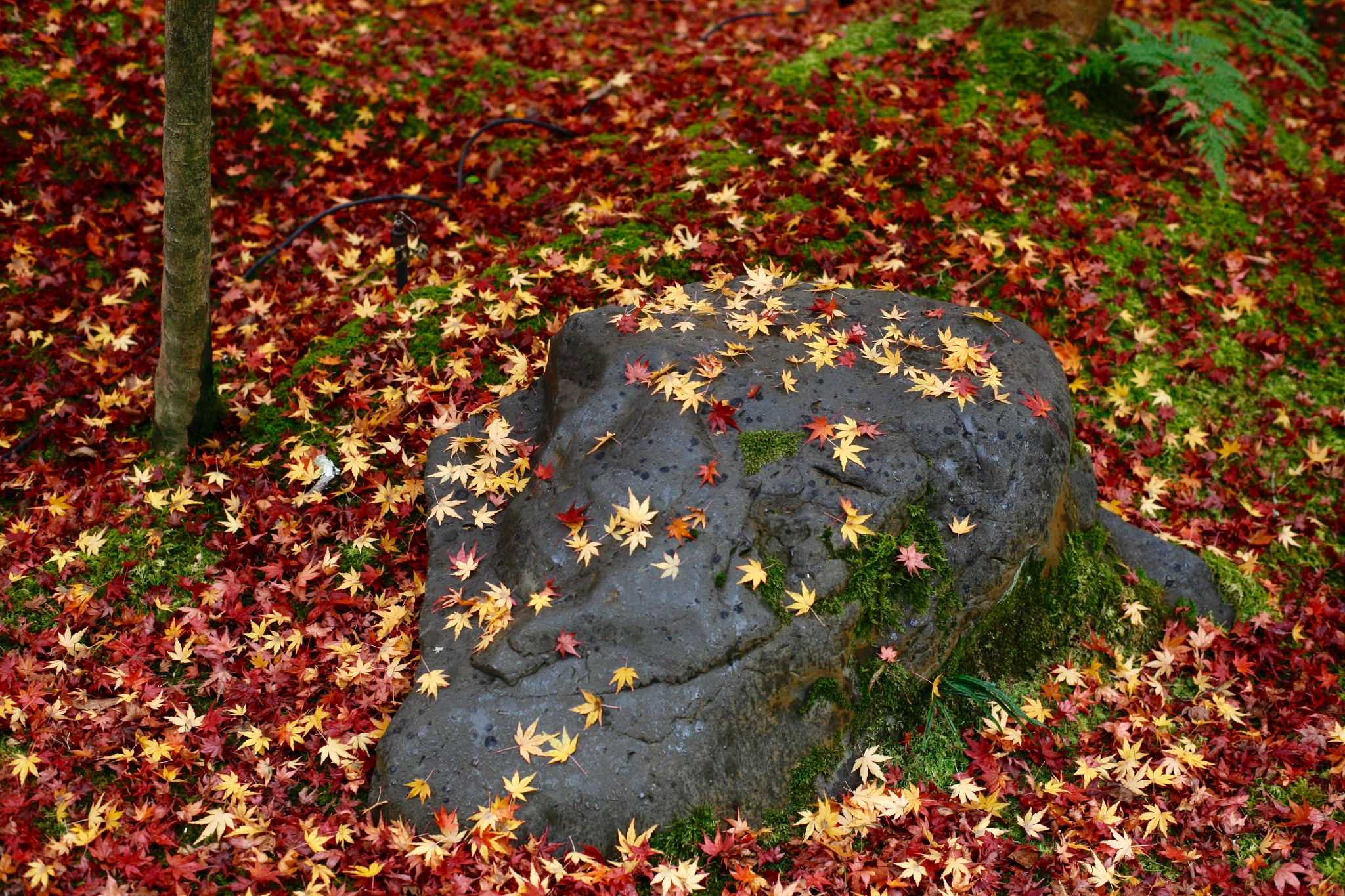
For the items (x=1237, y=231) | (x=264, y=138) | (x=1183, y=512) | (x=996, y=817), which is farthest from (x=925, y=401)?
(x=264, y=138)

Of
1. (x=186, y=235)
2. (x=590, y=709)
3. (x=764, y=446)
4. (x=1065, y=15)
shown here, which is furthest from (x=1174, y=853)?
(x=1065, y=15)

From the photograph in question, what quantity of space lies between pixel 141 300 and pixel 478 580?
11.9 feet

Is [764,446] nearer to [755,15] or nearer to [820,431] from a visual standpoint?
[820,431]

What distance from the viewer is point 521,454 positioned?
13.9 feet

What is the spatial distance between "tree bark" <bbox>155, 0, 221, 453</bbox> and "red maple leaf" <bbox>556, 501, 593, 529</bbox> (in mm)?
2374

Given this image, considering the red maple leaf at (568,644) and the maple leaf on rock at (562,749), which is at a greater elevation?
the red maple leaf at (568,644)

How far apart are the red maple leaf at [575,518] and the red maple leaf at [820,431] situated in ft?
3.36

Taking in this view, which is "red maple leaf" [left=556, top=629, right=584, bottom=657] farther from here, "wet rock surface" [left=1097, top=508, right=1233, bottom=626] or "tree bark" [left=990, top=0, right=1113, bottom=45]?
"tree bark" [left=990, top=0, right=1113, bottom=45]

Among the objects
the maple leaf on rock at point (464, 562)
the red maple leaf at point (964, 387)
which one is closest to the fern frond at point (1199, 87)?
the red maple leaf at point (964, 387)

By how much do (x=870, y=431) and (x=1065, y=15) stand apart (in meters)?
5.47

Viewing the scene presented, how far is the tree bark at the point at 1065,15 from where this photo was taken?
7.12 meters

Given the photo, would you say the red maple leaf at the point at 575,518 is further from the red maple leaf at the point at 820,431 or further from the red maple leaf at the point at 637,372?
the red maple leaf at the point at 820,431

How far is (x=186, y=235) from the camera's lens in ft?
14.0

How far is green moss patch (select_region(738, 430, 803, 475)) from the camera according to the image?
373cm
